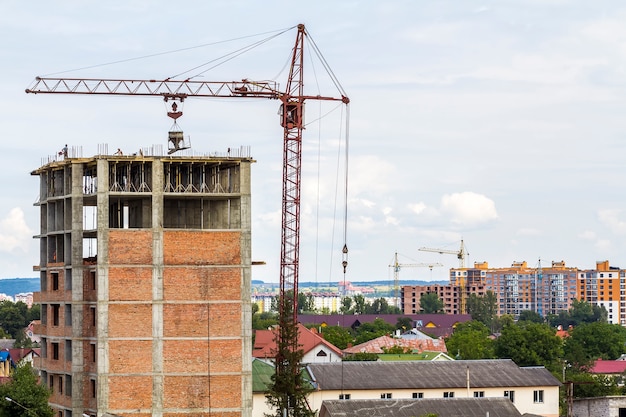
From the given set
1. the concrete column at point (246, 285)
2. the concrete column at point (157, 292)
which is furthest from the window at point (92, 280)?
the concrete column at point (246, 285)

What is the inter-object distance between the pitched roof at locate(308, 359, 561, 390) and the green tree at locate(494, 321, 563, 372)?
40.3 m

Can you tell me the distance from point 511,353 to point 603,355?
4045 centimetres

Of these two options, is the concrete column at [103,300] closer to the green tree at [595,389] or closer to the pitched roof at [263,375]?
the pitched roof at [263,375]

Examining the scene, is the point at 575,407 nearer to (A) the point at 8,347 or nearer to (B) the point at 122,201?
(B) the point at 122,201

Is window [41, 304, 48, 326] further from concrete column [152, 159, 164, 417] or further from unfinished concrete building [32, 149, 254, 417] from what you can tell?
concrete column [152, 159, 164, 417]

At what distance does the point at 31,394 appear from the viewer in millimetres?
85062

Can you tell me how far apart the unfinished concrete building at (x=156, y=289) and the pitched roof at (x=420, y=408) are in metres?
6.95

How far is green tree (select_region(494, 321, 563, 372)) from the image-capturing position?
507 ft

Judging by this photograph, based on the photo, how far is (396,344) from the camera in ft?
558

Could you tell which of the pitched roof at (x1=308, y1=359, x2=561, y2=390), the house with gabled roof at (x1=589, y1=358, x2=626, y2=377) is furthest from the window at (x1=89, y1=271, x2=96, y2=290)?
the house with gabled roof at (x1=589, y1=358, x2=626, y2=377)

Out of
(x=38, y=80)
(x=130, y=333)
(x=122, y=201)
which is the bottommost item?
(x=130, y=333)

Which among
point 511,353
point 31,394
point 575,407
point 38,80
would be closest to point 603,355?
point 511,353

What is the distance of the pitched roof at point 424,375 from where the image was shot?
107 meters

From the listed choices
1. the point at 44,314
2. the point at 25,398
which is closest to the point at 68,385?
the point at 44,314
